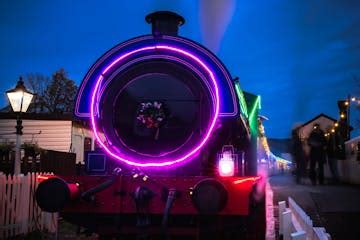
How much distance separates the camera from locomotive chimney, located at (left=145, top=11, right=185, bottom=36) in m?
6.48

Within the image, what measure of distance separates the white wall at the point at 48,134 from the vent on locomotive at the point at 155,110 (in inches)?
559

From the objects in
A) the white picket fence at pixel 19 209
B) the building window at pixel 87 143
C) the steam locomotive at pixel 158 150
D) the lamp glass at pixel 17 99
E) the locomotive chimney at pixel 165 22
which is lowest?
the white picket fence at pixel 19 209

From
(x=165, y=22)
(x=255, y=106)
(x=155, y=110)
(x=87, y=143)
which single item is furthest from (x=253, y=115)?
(x=87, y=143)

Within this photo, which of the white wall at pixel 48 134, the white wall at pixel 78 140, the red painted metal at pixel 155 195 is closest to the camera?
the red painted metal at pixel 155 195

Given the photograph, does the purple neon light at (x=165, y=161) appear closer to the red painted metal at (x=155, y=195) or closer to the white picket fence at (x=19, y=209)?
the red painted metal at (x=155, y=195)

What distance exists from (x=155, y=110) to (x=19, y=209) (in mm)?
4941

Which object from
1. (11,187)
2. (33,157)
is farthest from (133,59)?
(33,157)

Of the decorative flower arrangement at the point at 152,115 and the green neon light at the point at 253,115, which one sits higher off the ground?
the green neon light at the point at 253,115

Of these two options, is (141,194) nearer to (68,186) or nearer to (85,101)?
(68,186)

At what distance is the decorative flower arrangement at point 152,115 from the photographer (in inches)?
221

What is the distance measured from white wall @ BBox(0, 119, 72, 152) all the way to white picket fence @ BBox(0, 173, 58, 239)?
9763 mm

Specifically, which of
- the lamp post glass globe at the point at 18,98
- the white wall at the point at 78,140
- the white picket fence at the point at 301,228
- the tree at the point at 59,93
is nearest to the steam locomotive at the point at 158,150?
the white picket fence at the point at 301,228

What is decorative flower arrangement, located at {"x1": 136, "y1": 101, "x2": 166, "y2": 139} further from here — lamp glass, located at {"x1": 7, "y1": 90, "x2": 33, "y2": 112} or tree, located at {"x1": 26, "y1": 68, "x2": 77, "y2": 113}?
tree, located at {"x1": 26, "y1": 68, "x2": 77, "y2": 113}

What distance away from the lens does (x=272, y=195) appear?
13.4 meters
